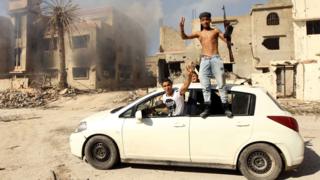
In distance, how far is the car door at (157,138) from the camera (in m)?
5.55

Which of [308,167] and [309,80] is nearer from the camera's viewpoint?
[308,167]

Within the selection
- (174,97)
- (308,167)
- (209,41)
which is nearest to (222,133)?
(174,97)

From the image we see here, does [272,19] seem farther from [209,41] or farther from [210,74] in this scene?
[210,74]

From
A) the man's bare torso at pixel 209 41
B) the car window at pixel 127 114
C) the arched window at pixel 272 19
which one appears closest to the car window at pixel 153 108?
the car window at pixel 127 114

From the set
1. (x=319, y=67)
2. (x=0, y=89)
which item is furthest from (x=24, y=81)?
(x=319, y=67)

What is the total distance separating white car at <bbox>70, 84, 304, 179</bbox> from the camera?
17.1ft

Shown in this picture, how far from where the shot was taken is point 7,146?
8477 millimetres

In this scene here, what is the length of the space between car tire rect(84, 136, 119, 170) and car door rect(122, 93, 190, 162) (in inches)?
10.0

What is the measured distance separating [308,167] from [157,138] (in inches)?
113

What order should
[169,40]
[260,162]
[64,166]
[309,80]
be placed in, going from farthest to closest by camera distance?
[169,40]
[309,80]
[64,166]
[260,162]

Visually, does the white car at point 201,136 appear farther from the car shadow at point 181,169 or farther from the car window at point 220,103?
the car shadow at point 181,169

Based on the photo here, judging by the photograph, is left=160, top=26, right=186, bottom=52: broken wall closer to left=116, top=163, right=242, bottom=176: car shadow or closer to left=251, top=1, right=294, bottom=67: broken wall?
left=251, top=1, right=294, bottom=67: broken wall

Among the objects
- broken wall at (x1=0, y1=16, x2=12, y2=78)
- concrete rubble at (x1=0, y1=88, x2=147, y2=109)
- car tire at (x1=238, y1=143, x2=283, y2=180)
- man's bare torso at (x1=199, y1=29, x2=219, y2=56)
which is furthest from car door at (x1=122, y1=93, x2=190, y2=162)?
broken wall at (x1=0, y1=16, x2=12, y2=78)

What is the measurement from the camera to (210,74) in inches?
233
